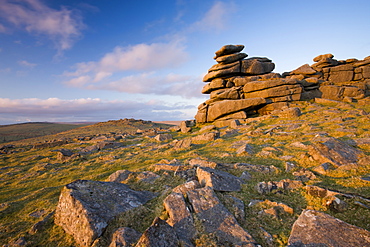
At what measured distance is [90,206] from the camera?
271 inches

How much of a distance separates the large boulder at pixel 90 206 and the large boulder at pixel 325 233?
609 centimetres

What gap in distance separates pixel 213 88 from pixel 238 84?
20.9 feet

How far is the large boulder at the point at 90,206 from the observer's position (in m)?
6.20

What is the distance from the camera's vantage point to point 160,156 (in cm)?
1942

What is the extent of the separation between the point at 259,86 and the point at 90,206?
42768 millimetres

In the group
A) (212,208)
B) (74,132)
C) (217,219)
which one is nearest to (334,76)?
(212,208)

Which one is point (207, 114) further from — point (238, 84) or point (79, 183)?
point (79, 183)

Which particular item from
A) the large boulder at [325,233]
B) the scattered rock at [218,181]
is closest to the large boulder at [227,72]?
the scattered rock at [218,181]

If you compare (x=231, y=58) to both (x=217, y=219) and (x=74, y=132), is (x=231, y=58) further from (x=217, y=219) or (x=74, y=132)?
(x=74, y=132)

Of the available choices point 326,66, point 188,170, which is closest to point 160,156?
point 188,170

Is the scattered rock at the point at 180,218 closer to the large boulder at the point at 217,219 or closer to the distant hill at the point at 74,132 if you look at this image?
the large boulder at the point at 217,219

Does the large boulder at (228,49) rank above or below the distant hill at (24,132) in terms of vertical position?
above

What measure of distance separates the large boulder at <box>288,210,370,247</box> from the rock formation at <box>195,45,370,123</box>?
113 ft

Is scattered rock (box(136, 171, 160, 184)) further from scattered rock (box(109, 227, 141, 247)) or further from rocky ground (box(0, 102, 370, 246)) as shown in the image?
scattered rock (box(109, 227, 141, 247))
